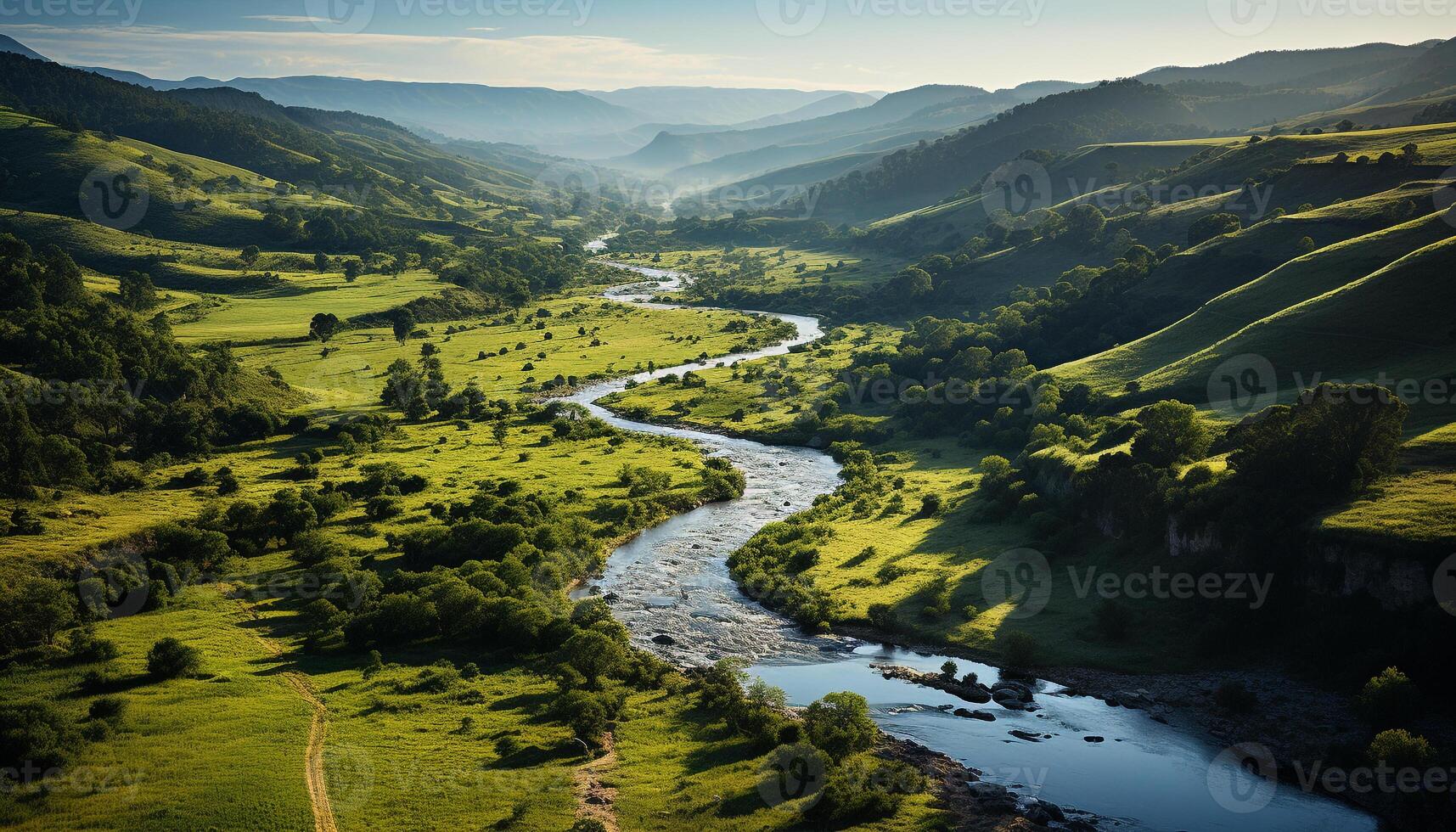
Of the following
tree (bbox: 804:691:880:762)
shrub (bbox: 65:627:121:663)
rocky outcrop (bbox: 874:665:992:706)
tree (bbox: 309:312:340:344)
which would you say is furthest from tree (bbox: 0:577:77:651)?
tree (bbox: 309:312:340:344)

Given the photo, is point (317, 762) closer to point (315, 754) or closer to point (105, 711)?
point (315, 754)

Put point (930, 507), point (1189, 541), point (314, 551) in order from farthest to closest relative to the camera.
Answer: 1. point (930, 507)
2. point (314, 551)
3. point (1189, 541)

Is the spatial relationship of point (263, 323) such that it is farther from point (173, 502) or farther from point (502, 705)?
point (502, 705)

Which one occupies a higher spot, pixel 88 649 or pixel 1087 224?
pixel 1087 224

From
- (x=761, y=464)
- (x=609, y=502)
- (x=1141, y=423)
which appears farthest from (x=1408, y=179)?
(x=609, y=502)

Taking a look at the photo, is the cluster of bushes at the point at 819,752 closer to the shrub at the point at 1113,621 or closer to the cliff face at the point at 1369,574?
the shrub at the point at 1113,621

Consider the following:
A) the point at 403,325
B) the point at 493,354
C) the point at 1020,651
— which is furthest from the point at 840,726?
the point at 403,325
